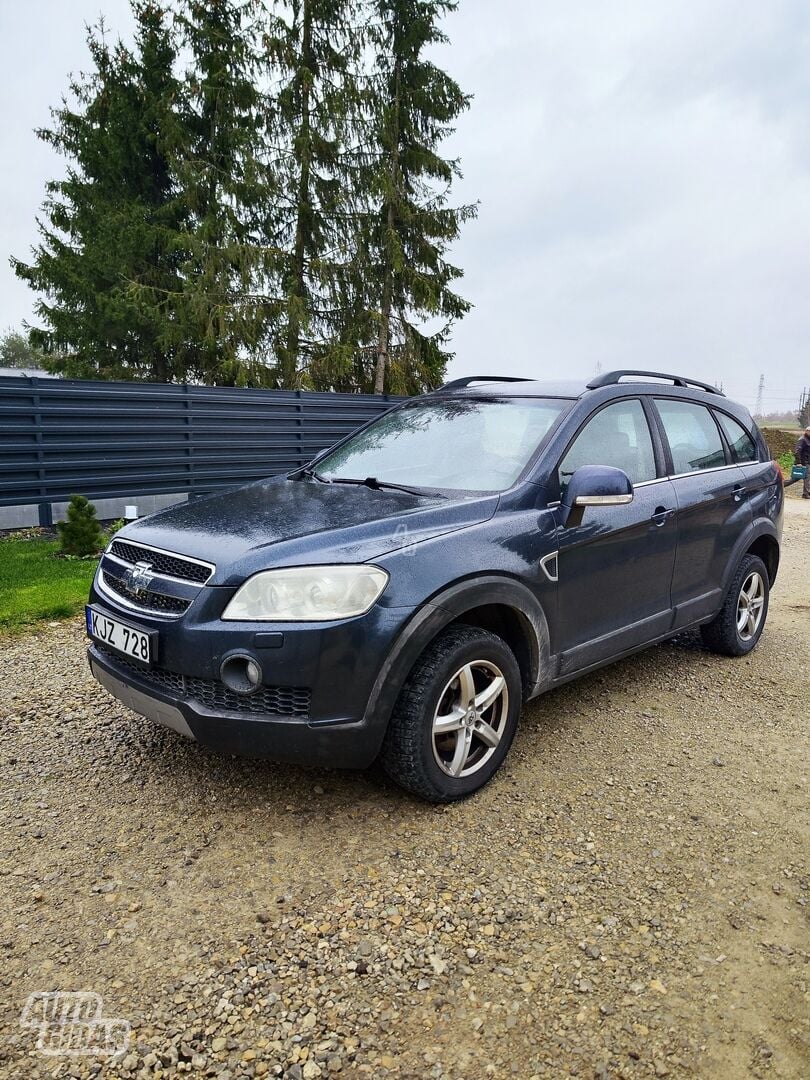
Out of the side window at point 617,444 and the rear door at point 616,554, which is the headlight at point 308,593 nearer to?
the rear door at point 616,554

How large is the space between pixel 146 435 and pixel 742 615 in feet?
27.0

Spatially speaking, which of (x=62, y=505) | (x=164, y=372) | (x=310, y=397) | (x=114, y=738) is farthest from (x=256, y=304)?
(x=114, y=738)

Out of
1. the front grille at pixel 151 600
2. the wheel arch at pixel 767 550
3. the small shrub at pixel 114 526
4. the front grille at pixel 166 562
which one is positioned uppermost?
the front grille at pixel 166 562

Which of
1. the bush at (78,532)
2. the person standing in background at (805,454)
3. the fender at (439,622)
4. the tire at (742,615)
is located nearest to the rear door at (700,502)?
the tire at (742,615)

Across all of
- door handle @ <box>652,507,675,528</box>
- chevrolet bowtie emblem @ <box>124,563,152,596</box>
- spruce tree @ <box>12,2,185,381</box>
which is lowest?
chevrolet bowtie emblem @ <box>124,563,152,596</box>

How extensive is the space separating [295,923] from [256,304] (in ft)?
51.4

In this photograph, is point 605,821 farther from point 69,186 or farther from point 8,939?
point 69,186

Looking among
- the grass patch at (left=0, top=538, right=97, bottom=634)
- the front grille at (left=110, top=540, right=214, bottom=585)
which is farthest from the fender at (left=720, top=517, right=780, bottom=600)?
the grass patch at (left=0, top=538, right=97, bottom=634)

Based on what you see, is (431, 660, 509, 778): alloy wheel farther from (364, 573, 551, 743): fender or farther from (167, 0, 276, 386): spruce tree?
(167, 0, 276, 386): spruce tree

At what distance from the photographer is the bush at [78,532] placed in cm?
734

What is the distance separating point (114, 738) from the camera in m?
3.46

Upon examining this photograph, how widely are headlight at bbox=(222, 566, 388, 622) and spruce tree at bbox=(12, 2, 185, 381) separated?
1559 cm

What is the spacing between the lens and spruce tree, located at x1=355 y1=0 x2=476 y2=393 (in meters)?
16.8

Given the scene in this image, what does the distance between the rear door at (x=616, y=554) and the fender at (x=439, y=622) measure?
0.71ft
